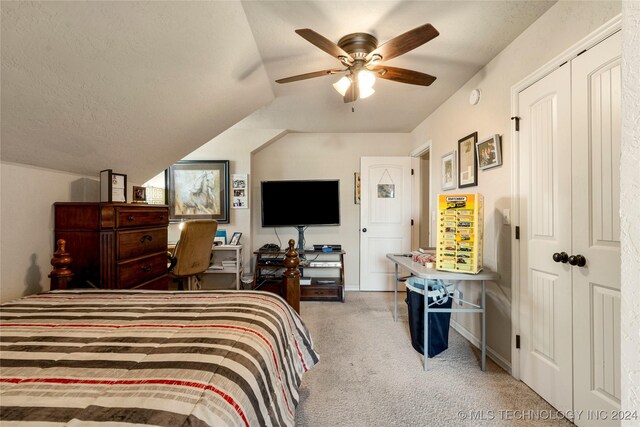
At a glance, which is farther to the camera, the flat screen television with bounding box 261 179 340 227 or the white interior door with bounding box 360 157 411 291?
the white interior door with bounding box 360 157 411 291

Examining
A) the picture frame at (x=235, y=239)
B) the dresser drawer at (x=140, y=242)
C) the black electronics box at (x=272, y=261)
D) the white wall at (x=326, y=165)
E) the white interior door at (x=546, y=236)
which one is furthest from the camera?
the white wall at (x=326, y=165)

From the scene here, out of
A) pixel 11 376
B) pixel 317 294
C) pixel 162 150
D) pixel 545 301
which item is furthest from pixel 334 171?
pixel 11 376

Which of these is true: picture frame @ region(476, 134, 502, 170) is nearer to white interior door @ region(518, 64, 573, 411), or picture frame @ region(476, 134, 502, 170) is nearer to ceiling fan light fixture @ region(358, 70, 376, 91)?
white interior door @ region(518, 64, 573, 411)

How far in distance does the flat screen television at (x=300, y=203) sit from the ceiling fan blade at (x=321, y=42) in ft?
Result: 7.72

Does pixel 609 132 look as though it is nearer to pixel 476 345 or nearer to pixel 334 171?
pixel 476 345

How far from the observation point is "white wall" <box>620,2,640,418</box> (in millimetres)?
573

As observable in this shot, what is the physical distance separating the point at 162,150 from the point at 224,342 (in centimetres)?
224

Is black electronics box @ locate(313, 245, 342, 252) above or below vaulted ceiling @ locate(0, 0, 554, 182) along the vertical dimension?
below

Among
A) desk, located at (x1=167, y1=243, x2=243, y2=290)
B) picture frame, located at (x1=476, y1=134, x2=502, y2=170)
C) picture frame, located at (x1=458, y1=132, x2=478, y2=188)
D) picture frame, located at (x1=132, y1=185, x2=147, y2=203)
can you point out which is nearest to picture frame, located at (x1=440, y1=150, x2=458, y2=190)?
picture frame, located at (x1=458, y1=132, x2=478, y2=188)

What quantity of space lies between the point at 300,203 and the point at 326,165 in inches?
30.2

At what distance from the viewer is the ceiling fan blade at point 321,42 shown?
154 cm

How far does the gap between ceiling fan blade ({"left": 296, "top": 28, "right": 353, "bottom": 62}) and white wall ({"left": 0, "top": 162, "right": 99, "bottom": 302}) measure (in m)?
1.82

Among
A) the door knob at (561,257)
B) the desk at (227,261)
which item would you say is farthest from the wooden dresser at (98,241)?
the door knob at (561,257)

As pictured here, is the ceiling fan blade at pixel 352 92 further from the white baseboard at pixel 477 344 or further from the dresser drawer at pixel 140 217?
the white baseboard at pixel 477 344
